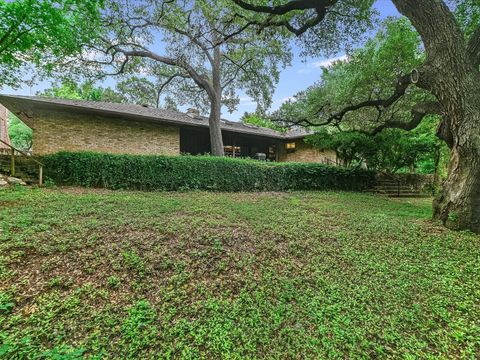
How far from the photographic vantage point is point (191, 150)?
1504 cm

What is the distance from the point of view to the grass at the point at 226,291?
1.91 meters

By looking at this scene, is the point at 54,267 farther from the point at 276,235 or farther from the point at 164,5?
the point at 164,5

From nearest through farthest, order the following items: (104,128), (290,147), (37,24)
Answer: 1. (37,24)
2. (104,128)
3. (290,147)

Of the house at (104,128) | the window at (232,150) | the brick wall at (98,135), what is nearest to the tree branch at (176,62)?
the house at (104,128)

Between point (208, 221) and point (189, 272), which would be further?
point (208, 221)

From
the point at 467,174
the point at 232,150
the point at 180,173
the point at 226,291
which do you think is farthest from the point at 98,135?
the point at 467,174

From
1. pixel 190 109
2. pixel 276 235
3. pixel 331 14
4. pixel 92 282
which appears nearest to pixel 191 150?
pixel 190 109

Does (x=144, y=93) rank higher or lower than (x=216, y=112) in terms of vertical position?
higher

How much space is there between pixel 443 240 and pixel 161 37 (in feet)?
47.1

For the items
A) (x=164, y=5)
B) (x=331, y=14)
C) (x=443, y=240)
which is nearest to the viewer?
(x=443, y=240)

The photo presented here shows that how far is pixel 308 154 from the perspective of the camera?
17422 mm

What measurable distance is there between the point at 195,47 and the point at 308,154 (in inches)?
421

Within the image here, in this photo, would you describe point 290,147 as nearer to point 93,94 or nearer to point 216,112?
point 216,112

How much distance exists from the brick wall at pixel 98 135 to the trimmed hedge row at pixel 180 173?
331cm
